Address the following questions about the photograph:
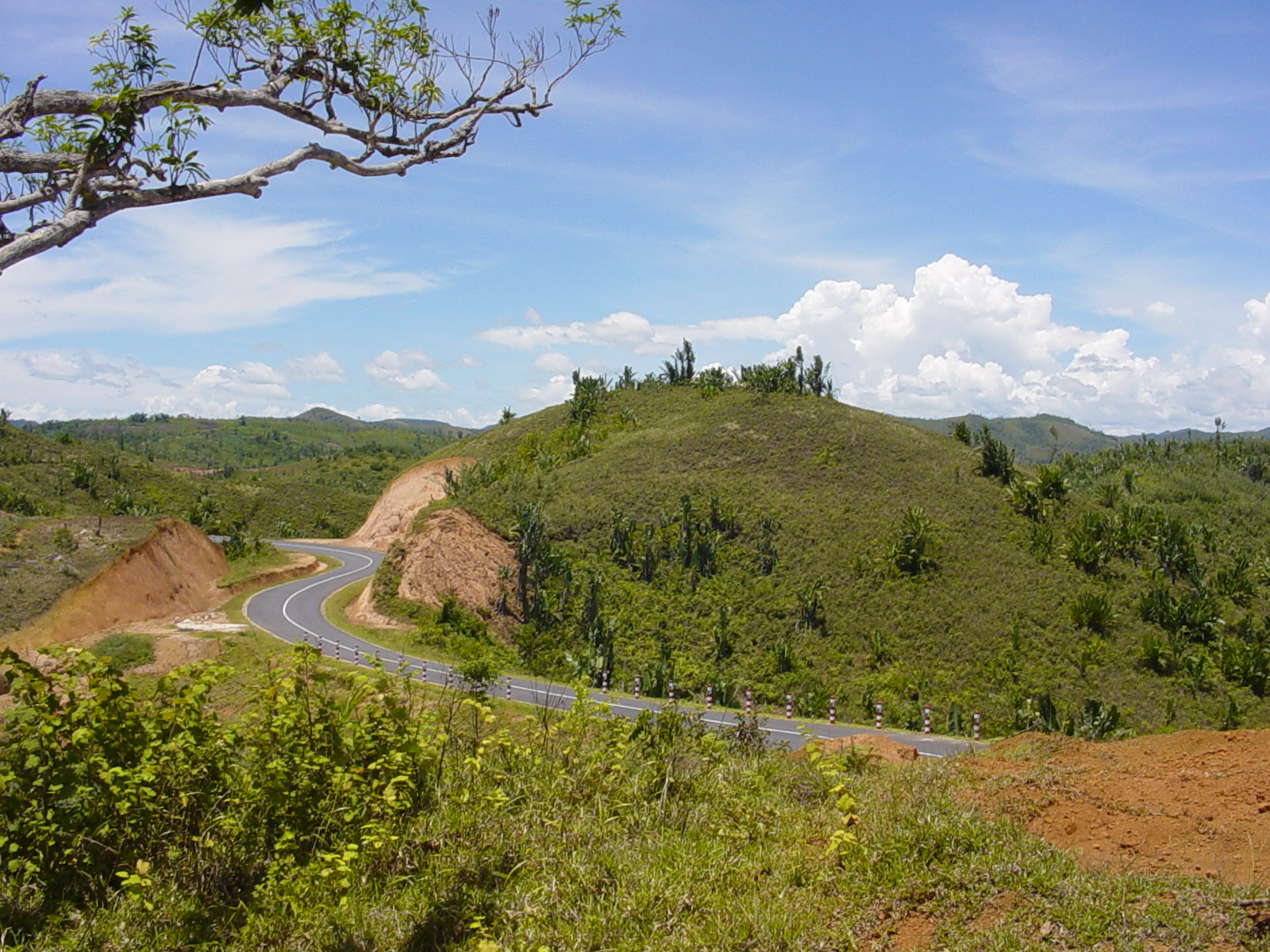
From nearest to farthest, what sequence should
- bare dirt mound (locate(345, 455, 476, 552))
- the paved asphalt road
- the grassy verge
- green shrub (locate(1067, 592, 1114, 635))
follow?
the paved asphalt road → green shrub (locate(1067, 592, 1114, 635)) → the grassy verge → bare dirt mound (locate(345, 455, 476, 552))

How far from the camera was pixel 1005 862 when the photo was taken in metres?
4.54

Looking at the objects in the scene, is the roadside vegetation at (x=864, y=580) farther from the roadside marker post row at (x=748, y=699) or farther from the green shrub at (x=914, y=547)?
the roadside marker post row at (x=748, y=699)

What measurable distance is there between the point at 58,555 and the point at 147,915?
1181 inches

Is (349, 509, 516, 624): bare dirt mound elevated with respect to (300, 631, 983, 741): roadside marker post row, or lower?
elevated

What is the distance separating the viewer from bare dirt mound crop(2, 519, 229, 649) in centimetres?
2472

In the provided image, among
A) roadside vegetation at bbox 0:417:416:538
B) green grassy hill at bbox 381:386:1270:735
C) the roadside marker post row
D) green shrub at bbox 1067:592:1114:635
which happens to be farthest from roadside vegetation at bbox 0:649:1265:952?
roadside vegetation at bbox 0:417:416:538

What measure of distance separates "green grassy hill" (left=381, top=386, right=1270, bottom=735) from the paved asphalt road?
3.03 m

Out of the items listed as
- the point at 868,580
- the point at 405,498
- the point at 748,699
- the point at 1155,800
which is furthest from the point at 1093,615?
the point at 405,498

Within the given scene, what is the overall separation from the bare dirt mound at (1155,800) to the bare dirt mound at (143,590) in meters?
24.9

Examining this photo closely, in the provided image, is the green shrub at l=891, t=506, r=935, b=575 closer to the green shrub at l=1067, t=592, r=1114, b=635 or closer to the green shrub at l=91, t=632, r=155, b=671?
the green shrub at l=1067, t=592, r=1114, b=635

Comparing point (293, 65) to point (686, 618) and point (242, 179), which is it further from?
point (686, 618)

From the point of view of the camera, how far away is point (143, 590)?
30078mm

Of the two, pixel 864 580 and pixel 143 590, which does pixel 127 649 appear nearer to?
pixel 143 590

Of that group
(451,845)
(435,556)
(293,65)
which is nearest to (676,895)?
(451,845)
